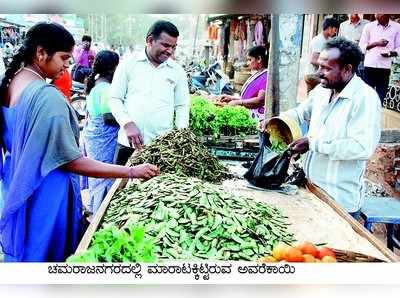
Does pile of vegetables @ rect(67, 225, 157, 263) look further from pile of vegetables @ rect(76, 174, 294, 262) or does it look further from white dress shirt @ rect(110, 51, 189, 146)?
white dress shirt @ rect(110, 51, 189, 146)

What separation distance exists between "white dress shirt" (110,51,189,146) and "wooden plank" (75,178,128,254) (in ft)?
1.31

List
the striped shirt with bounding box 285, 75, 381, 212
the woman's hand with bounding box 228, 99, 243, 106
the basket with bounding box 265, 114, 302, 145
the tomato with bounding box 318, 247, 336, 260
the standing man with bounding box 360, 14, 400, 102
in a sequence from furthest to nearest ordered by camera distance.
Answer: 1. the woman's hand with bounding box 228, 99, 243, 106
2. the basket with bounding box 265, 114, 302, 145
3. the standing man with bounding box 360, 14, 400, 102
4. the striped shirt with bounding box 285, 75, 381, 212
5. the tomato with bounding box 318, 247, 336, 260

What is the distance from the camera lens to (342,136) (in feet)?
9.50

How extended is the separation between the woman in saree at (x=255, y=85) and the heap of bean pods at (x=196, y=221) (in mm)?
659

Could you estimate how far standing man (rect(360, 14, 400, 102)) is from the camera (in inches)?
116

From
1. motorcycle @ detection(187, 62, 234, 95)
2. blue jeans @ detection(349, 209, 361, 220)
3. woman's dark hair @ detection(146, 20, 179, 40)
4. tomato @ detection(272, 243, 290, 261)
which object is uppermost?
woman's dark hair @ detection(146, 20, 179, 40)

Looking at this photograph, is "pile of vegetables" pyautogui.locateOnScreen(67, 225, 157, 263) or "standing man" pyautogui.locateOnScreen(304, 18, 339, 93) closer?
"pile of vegetables" pyautogui.locateOnScreen(67, 225, 157, 263)

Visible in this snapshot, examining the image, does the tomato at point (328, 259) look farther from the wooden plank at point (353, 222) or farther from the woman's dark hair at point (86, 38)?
the woman's dark hair at point (86, 38)

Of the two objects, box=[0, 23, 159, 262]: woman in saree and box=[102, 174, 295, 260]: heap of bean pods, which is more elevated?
box=[0, 23, 159, 262]: woman in saree

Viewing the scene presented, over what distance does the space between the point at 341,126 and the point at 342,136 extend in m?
0.06

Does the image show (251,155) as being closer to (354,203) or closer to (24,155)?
(354,203)

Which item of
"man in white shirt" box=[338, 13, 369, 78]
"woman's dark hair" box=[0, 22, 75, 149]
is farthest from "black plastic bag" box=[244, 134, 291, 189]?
"woman's dark hair" box=[0, 22, 75, 149]

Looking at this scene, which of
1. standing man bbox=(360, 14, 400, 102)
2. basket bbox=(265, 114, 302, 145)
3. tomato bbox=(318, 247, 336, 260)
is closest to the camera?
tomato bbox=(318, 247, 336, 260)

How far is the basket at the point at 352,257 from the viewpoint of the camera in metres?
2.61
